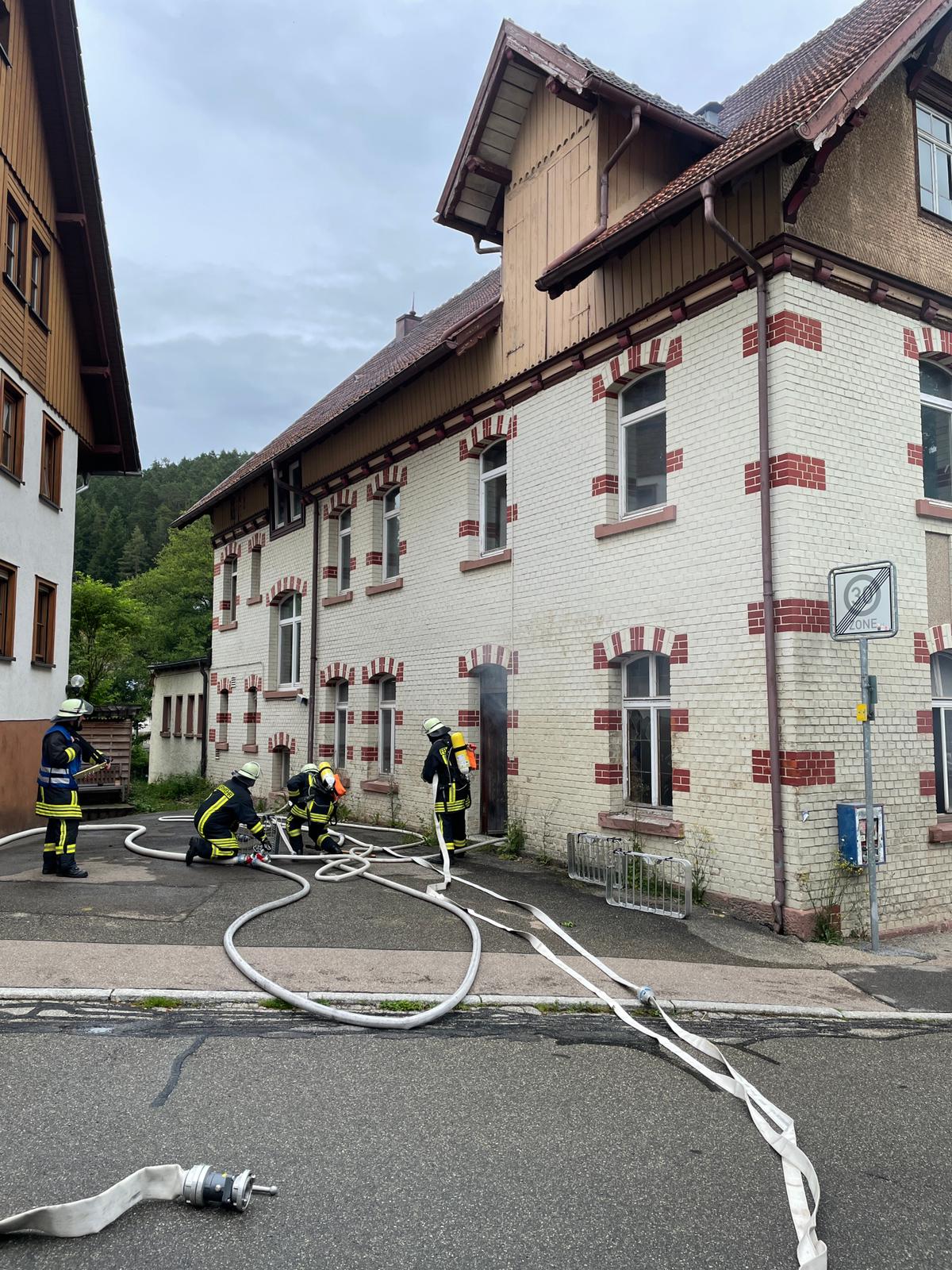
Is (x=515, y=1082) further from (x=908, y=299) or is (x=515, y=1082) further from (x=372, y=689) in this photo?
(x=372, y=689)

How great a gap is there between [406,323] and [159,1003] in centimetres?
2110

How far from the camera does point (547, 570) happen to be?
40.9ft

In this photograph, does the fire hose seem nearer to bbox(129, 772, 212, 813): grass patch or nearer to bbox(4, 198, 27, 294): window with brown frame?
bbox(4, 198, 27, 294): window with brown frame

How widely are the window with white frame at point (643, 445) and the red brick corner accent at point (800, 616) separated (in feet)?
7.79

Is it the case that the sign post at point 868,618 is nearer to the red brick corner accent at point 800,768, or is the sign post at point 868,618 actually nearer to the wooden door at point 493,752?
the red brick corner accent at point 800,768

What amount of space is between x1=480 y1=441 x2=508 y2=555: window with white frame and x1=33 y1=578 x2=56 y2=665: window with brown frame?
24.9ft

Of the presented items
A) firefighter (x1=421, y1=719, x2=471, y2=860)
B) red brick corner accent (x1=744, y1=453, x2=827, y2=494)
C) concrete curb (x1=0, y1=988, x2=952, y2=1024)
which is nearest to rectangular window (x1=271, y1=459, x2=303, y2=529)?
firefighter (x1=421, y1=719, x2=471, y2=860)

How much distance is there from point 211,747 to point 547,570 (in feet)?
49.9

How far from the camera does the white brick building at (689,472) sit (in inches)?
364

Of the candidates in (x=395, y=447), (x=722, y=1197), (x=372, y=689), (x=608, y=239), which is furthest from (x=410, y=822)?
(x=722, y=1197)

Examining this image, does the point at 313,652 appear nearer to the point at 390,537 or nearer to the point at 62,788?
the point at 390,537

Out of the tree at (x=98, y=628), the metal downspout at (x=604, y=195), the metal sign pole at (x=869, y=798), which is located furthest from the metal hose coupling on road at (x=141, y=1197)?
the tree at (x=98, y=628)

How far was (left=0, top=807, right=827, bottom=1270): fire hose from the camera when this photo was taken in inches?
134

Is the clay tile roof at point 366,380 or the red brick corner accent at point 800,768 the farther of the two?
the clay tile roof at point 366,380
